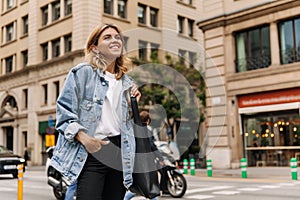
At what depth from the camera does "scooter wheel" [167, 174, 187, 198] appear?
9273 mm

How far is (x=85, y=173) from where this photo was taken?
8.89 feet

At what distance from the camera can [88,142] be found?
2643 millimetres

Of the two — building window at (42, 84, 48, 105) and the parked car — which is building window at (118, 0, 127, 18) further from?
the parked car

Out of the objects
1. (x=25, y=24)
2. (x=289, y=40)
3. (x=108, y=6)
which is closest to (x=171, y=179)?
(x=289, y=40)

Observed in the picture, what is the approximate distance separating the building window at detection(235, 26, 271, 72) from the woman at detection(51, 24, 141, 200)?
17417mm

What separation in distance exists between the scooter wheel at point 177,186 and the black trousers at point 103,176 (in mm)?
6590

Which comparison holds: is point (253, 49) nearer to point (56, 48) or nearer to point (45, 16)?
point (56, 48)

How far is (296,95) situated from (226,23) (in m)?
5.30

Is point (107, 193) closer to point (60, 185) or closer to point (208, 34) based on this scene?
point (60, 185)

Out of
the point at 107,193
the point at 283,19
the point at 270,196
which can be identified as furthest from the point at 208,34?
the point at 107,193

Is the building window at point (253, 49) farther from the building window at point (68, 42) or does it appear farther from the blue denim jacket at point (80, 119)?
the blue denim jacket at point (80, 119)

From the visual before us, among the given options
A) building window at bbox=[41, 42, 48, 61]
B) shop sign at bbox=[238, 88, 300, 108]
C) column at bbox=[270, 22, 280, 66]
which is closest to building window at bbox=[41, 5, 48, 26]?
building window at bbox=[41, 42, 48, 61]

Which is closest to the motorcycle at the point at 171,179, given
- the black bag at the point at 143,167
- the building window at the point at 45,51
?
the black bag at the point at 143,167

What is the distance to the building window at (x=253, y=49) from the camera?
1958cm
